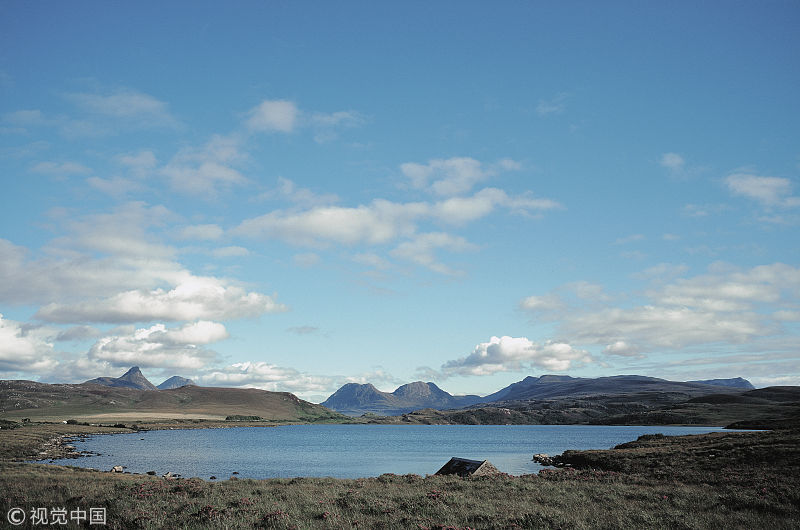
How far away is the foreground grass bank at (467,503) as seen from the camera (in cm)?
2030

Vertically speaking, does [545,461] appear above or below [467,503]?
below

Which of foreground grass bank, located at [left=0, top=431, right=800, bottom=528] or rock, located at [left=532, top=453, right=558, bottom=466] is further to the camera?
rock, located at [left=532, top=453, right=558, bottom=466]

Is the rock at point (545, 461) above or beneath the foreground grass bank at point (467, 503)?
beneath

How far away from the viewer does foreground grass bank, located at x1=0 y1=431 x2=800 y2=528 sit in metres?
20.3

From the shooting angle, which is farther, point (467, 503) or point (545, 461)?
point (545, 461)

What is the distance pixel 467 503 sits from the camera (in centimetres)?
2497

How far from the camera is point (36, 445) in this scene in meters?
103

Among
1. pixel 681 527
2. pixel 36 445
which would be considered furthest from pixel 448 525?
pixel 36 445

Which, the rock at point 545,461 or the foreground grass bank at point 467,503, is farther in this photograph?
the rock at point 545,461

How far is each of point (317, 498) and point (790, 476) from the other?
31.4 metres

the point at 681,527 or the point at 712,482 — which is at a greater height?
the point at 681,527

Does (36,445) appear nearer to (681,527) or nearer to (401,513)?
(401,513)

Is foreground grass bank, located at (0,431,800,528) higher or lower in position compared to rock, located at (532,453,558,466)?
higher

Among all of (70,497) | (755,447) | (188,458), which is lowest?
(188,458)
